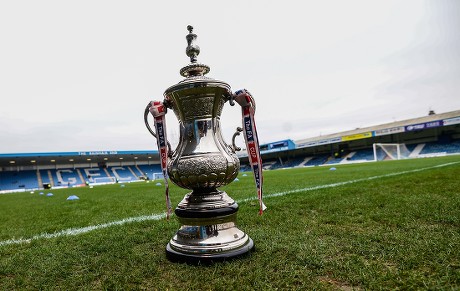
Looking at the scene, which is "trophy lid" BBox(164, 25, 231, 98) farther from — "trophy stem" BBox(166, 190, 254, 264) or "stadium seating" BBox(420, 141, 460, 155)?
"stadium seating" BBox(420, 141, 460, 155)

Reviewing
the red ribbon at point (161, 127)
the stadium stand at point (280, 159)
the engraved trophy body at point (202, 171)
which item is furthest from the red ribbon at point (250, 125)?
the stadium stand at point (280, 159)

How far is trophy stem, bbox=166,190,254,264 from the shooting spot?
1745mm

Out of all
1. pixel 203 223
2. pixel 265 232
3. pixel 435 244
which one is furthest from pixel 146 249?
pixel 435 244

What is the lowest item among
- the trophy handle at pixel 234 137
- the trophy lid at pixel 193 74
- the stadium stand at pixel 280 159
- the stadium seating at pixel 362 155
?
the stadium seating at pixel 362 155

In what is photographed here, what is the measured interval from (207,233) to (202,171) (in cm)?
41

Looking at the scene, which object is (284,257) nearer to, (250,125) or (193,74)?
→ (250,125)

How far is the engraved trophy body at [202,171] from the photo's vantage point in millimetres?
1796

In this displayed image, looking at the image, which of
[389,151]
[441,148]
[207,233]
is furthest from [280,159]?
[207,233]

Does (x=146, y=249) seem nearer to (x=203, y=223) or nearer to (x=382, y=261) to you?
(x=203, y=223)

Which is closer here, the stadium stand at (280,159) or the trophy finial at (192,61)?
the trophy finial at (192,61)

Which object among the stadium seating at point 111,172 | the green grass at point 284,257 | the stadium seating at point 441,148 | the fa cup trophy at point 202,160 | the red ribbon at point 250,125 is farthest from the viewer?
the stadium seating at point 111,172

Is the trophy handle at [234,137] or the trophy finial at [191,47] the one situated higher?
the trophy finial at [191,47]

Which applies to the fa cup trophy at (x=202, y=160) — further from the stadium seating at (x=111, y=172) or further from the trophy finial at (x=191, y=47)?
the stadium seating at (x=111, y=172)

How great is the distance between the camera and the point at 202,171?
73.1 inches
